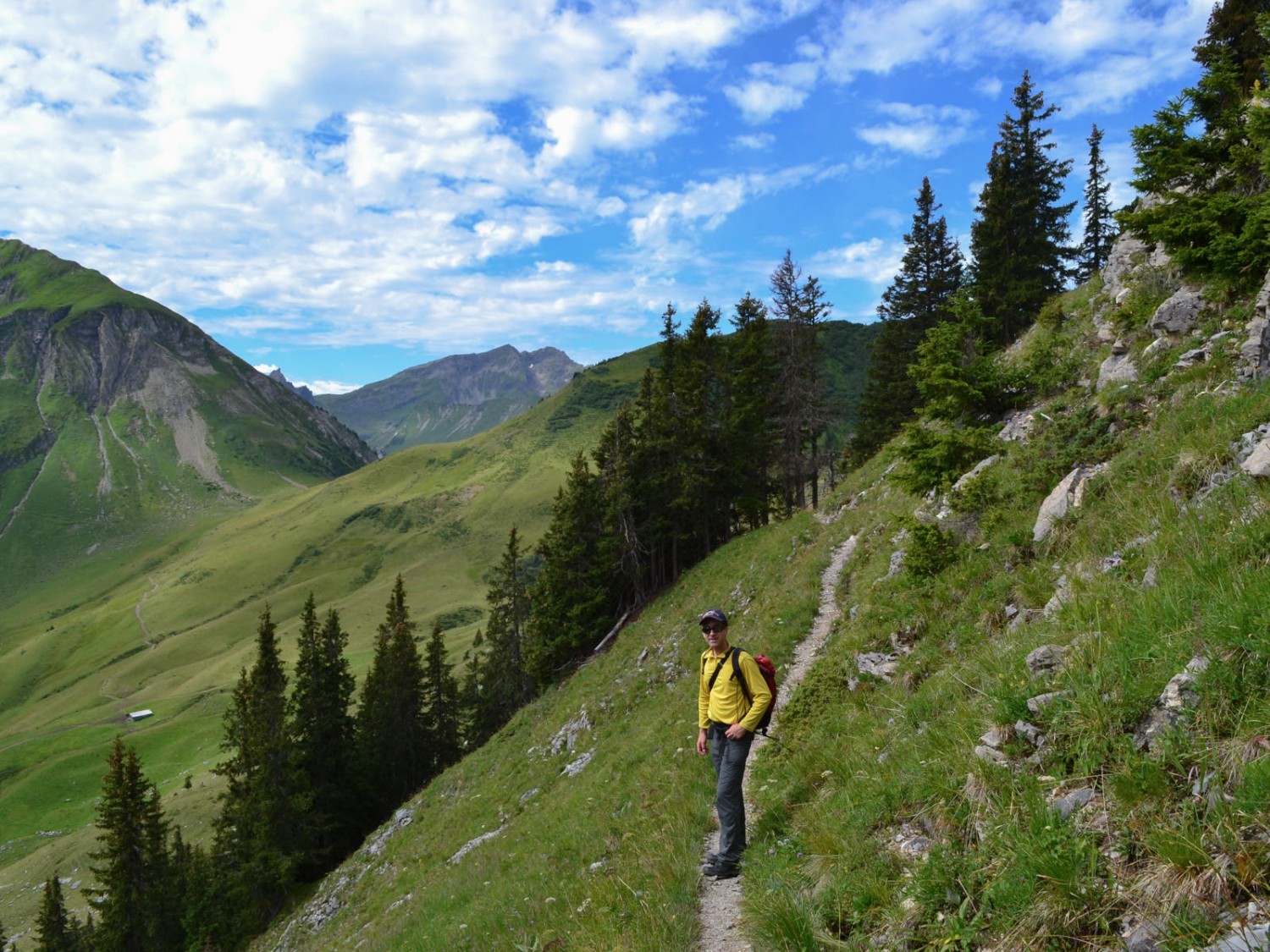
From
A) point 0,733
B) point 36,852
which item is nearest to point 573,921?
point 36,852

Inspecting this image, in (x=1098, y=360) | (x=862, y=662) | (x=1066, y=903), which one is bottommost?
(x=862, y=662)

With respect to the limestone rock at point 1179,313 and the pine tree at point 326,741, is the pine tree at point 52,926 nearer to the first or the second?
the pine tree at point 326,741

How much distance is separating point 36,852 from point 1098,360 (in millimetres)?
106476

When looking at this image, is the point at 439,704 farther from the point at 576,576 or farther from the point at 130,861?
the point at 576,576

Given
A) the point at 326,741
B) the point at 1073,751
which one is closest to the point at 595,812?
the point at 1073,751

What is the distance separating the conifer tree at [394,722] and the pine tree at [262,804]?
9787 millimetres

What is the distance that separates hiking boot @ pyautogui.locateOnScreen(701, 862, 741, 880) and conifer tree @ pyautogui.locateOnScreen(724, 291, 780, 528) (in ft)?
102

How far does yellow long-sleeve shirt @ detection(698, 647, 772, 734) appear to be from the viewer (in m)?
7.27

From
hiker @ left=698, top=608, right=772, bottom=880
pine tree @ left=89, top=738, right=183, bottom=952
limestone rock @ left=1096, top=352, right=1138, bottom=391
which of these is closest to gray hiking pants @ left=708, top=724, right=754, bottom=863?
hiker @ left=698, top=608, right=772, bottom=880

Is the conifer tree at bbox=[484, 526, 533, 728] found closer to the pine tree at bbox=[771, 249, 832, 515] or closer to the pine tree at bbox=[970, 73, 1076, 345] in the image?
the pine tree at bbox=[771, 249, 832, 515]

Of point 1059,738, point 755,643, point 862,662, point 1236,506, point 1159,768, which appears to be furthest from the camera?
point 755,643

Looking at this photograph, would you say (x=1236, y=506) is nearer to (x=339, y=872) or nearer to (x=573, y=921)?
(x=573, y=921)

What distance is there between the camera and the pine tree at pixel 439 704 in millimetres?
52562

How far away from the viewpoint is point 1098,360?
14547mm
